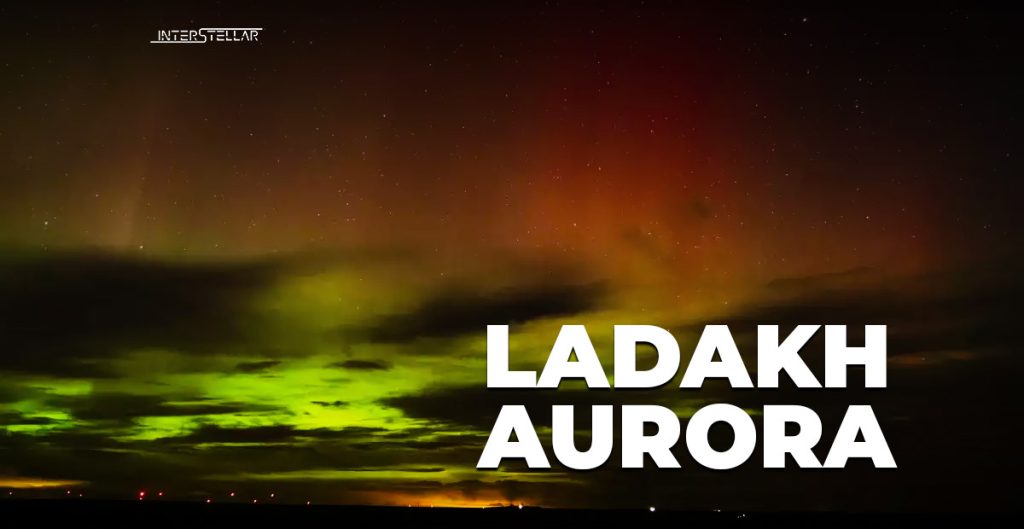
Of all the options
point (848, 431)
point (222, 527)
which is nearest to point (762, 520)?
point (222, 527)

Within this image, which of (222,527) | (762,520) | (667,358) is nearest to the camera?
(667,358)

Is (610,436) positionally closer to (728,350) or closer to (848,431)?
(728,350)

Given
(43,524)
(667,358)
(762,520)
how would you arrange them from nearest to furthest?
(667,358)
(43,524)
(762,520)

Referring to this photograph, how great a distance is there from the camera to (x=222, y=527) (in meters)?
46.9

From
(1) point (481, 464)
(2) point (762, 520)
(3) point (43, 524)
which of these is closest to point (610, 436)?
(1) point (481, 464)

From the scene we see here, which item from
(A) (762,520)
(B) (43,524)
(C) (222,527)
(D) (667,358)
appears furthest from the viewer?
(A) (762,520)

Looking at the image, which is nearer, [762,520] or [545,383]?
[545,383]

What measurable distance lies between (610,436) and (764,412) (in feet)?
12.5

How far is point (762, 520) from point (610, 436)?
126ft

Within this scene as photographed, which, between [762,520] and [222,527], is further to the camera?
[762,520]

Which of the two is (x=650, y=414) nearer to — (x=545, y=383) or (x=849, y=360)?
(x=545, y=383)

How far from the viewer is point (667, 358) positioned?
1038 inches

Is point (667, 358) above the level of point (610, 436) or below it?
above

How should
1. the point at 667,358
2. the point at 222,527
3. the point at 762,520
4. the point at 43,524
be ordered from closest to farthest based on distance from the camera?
the point at 667,358 → the point at 43,524 → the point at 222,527 → the point at 762,520
